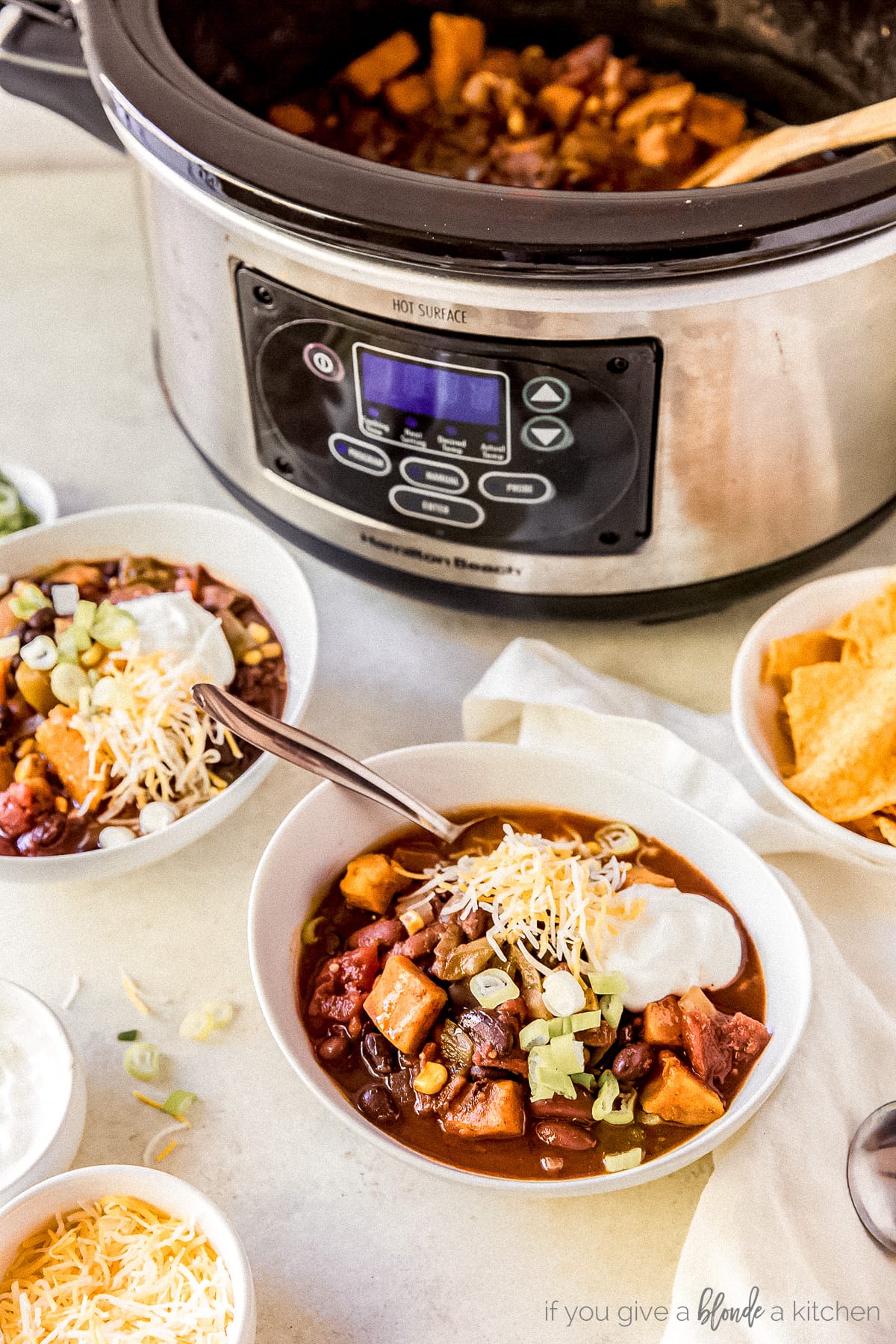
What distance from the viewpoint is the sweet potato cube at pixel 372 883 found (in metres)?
1.12

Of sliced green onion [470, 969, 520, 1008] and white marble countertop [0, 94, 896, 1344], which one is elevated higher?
sliced green onion [470, 969, 520, 1008]

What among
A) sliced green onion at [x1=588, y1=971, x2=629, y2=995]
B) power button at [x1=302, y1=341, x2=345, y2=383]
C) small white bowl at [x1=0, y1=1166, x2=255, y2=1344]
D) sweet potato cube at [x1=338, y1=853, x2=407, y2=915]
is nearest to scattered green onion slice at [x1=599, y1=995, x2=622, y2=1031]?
sliced green onion at [x1=588, y1=971, x2=629, y2=995]

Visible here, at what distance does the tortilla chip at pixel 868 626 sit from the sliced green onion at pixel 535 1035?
0.53 metres

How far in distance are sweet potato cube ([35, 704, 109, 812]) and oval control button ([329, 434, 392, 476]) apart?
0.39 m

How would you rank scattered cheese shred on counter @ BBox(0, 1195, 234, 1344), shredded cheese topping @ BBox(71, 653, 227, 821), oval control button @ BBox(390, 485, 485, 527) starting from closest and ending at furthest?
1. scattered cheese shred on counter @ BBox(0, 1195, 234, 1344)
2. shredded cheese topping @ BBox(71, 653, 227, 821)
3. oval control button @ BBox(390, 485, 485, 527)

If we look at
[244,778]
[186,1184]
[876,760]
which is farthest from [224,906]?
[876,760]

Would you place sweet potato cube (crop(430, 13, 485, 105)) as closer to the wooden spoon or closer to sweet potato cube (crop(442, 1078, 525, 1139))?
the wooden spoon

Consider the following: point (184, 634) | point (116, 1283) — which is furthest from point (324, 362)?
point (116, 1283)

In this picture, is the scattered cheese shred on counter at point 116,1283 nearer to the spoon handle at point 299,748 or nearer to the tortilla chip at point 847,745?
the spoon handle at point 299,748

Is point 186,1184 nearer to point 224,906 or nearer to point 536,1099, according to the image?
point 536,1099

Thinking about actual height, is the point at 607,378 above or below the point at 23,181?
above

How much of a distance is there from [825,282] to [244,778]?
2.35ft

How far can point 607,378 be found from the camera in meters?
1.18

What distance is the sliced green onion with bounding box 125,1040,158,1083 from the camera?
1.12 m
